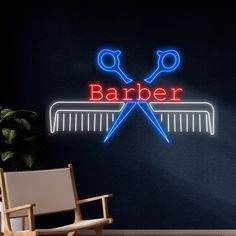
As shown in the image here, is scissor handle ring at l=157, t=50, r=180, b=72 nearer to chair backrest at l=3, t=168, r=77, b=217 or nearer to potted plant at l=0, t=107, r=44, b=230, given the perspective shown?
potted plant at l=0, t=107, r=44, b=230

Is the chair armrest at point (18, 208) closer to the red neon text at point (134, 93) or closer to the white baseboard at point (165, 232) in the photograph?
the white baseboard at point (165, 232)

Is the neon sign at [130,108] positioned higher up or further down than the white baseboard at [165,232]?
higher up

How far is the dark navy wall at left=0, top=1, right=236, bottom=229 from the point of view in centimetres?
757

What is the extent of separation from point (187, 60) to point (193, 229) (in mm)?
2031

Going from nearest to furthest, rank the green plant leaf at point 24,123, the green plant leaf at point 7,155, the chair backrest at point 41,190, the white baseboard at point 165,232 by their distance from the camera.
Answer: the chair backrest at point 41,190 < the green plant leaf at point 7,155 < the green plant leaf at point 24,123 < the white baseboard at point 165,232

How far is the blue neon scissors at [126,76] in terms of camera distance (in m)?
7.60

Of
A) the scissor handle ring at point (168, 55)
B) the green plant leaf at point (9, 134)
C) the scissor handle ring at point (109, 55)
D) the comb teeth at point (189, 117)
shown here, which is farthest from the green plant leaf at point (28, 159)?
the scissor handle ring at point (168, 55)

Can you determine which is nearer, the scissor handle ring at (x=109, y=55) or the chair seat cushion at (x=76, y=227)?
the chair seat cushion at (x=76, y=227)

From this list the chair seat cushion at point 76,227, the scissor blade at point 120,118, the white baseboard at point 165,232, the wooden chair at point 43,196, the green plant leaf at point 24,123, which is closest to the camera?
the chair seat cushion at point 76,227

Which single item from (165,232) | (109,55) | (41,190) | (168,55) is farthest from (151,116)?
(41,190)

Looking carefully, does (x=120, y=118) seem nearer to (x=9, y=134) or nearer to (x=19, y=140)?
(x=19, y=140)

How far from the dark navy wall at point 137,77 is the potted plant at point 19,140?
15 centimetres

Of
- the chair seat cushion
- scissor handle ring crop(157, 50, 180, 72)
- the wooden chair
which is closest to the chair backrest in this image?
the wooden chair

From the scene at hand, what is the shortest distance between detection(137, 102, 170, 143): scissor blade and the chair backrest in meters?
1.83
